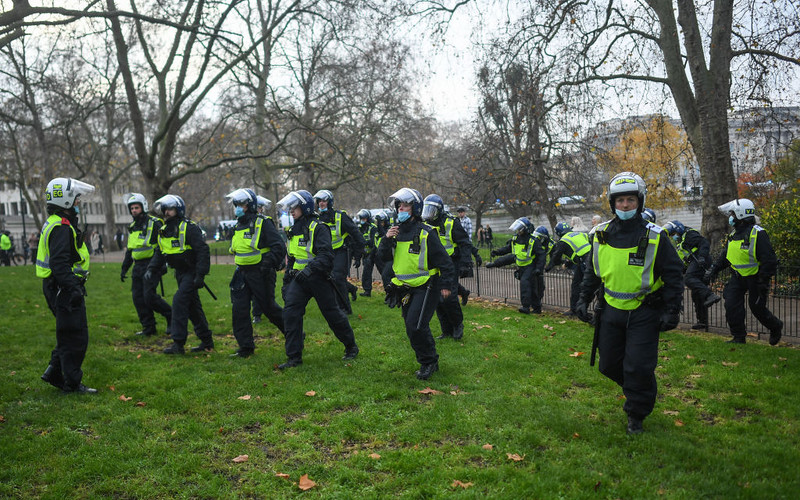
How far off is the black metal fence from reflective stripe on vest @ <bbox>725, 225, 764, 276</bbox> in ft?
4.70

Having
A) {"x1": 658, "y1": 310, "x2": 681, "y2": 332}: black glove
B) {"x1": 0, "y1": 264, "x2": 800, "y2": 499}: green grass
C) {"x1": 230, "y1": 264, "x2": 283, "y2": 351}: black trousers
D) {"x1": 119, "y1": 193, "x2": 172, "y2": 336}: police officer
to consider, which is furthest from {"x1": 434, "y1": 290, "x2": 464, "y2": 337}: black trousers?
{"x1": 119, "y1": 193, "x2": 172, "y2": 336}: police officer

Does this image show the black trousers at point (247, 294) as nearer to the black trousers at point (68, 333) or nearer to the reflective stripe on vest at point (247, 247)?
the reflective stripe on vest at point (247, 247)

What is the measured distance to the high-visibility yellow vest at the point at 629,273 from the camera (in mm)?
4488

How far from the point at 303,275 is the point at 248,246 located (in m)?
1.12

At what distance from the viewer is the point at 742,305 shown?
26.4ft

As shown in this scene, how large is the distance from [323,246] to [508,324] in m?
4.16

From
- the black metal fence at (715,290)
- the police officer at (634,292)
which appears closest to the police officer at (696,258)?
the black metal fence at (715,290)

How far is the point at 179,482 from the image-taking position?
159 inches

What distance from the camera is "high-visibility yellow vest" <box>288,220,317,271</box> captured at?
7098mm

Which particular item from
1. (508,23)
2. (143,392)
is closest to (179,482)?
(143,392)

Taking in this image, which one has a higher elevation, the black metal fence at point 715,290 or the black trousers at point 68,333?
the black trousers at point 68,333

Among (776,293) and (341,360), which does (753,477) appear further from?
(776,293)

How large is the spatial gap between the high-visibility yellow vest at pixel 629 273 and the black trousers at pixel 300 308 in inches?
139

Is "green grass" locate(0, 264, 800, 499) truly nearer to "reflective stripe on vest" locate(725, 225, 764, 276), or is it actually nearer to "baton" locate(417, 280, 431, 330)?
"baton" locate(417, 280, 431, 330)
